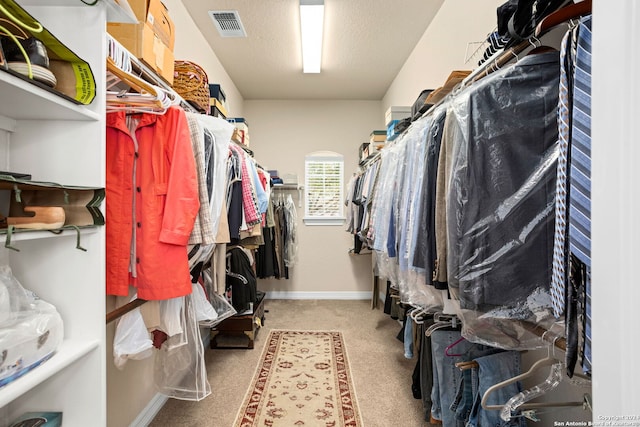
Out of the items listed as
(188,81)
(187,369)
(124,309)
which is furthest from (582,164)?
(188,81)

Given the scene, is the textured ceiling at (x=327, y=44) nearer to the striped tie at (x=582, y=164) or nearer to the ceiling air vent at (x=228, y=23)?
the ceiling air vent at (x=228, y=23)

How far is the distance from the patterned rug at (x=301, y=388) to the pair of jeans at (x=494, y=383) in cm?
83

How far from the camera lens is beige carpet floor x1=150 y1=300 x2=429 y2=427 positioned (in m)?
1.82

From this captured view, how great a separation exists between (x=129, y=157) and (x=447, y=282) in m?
1.22

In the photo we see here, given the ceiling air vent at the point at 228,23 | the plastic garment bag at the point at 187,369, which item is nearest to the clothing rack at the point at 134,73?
the plastic garment bag at the point at 187,369

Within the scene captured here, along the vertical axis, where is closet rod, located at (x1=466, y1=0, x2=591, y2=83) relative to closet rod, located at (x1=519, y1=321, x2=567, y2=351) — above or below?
above

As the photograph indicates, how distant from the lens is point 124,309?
1.11 metres

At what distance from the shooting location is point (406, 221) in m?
1.39

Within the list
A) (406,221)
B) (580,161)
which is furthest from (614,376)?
(406,221)

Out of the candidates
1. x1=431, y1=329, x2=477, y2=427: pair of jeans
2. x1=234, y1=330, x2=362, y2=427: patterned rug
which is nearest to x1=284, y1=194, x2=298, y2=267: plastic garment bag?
x1=234, y1=330, x2=362, y2=427: patterned rug

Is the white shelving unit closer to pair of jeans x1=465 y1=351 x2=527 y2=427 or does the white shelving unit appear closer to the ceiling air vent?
pair of jeans x1=465 y1=351 x2=527 y2=427

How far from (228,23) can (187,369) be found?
261cm

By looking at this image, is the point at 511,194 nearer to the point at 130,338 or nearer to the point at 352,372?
the point at 130,338

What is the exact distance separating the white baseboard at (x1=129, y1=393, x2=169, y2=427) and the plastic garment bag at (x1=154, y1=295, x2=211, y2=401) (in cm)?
48
